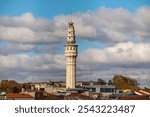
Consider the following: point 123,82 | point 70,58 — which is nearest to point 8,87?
point 70,58

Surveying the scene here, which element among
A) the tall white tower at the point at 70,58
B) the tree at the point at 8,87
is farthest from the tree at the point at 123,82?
the tree at the point at 8,87

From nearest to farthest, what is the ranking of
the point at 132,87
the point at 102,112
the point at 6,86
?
1. the point at 102,112
2. the point at 6,86
3. the point at 132,87

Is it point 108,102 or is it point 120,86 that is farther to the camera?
point 120,86

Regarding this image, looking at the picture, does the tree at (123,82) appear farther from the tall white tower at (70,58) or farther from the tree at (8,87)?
the tree at (8,87)

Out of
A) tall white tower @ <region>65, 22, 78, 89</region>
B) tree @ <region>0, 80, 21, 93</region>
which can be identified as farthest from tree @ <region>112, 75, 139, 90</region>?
tree @ <region>0, 80, 21, 93</region>

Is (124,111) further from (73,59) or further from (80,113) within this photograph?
(73,59)

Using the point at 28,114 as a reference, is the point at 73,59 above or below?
above

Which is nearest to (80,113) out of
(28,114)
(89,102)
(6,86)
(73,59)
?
(89,102)

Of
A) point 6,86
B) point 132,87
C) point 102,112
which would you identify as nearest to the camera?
point 102,112

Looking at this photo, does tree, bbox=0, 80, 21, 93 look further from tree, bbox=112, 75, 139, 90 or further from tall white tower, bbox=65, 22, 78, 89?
tree, bbox=112, 75, 139, 90
